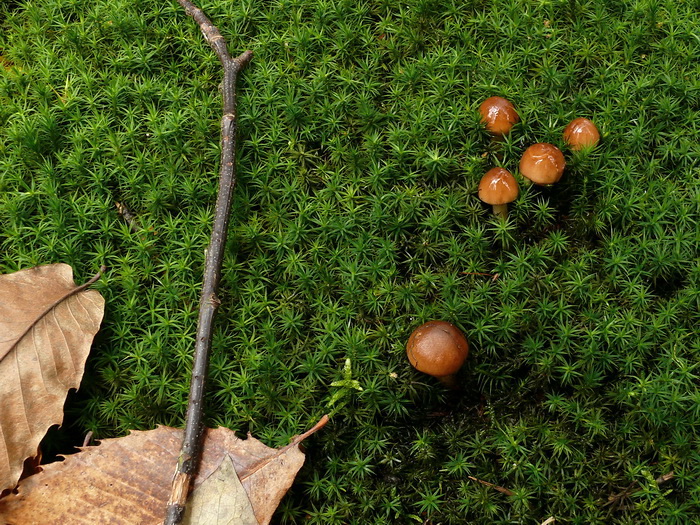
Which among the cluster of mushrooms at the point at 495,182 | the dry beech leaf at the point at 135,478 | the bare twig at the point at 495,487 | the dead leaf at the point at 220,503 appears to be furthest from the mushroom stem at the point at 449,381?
the dead leaf at the point at 220,503

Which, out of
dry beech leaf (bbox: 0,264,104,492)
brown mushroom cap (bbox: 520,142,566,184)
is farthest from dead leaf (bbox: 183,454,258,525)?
brown mushroom cap (bbox: 520,142,566,184)

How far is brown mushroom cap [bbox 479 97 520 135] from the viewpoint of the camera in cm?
333

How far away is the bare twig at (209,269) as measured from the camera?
8.75ft

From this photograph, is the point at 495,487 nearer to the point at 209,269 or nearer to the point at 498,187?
the point at 498,187

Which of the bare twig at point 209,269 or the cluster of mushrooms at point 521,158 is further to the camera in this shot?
the cluster of mushrooms at point 521,158

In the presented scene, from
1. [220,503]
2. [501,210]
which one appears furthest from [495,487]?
[501,210]

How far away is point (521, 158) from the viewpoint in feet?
11.0

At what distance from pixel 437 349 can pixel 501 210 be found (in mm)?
883

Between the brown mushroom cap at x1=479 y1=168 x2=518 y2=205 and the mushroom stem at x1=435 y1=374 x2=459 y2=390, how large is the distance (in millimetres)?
893

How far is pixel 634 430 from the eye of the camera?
9.68ft

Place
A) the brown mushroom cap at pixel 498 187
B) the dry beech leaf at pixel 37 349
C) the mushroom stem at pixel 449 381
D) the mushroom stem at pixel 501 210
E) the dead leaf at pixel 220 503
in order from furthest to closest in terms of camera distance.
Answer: the mushroom stem at pixel 501 210, the brown mushroom cap at pixel 498 187, the mushroom stem at pixel 449 381, the dry beech leaf at pixel 37 349, the dead leaf at pixel 220 503

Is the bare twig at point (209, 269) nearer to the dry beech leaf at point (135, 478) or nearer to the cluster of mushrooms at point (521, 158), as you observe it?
the dry beech leaf at point (135, 478)

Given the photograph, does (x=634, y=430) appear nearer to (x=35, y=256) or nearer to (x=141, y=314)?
(x=141, y=314)

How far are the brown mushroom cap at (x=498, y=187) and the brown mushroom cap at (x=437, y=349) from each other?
698 millimetres
